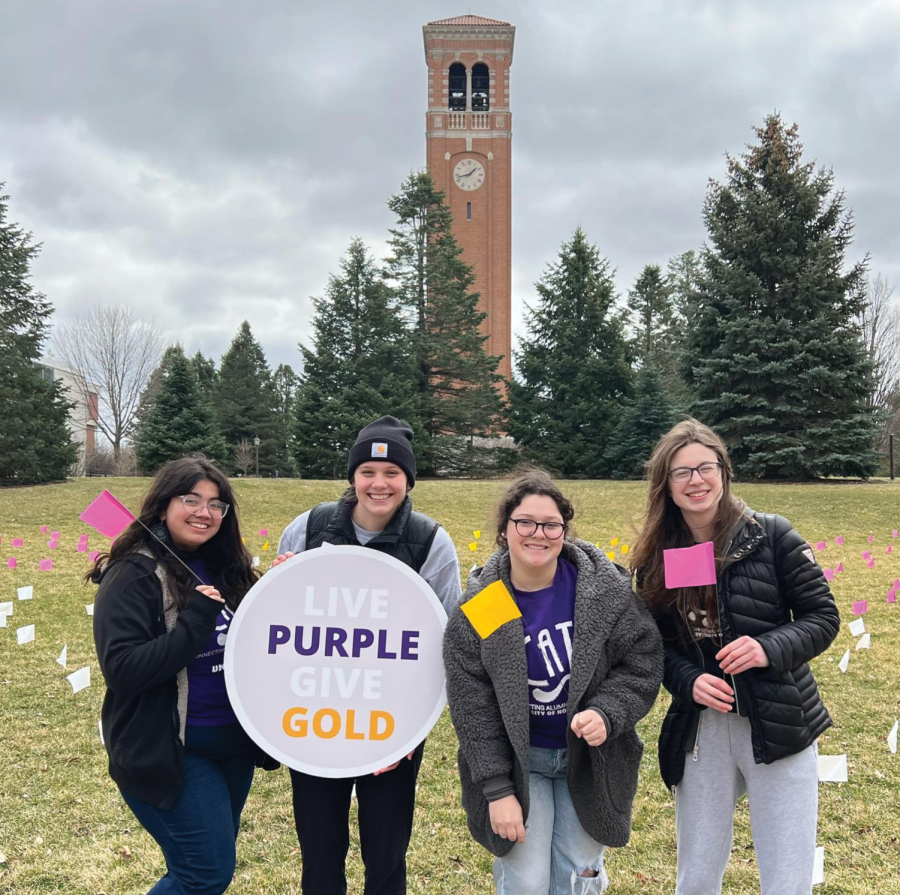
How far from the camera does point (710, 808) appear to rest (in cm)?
238

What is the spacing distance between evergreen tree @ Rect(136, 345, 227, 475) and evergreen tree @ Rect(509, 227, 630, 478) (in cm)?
1267

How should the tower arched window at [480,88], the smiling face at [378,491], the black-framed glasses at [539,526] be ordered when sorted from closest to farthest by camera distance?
the black-framed glasses at [539,526] → the smiling face at [378,491] → the tower arched window at [480,88]

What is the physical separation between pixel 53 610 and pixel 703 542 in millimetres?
8403

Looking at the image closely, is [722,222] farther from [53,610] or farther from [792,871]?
[792,871]

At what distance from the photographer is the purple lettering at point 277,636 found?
7.91ft

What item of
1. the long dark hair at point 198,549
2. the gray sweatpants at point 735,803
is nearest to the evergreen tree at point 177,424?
the long dark hair at point 198,549

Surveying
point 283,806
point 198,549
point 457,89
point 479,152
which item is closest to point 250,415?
point 479,152

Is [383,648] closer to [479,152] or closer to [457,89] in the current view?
[479,152]

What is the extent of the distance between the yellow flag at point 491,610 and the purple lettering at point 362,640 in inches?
14.9

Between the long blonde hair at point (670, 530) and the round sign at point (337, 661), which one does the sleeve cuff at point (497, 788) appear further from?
the long blonde hair at point (670, 530)

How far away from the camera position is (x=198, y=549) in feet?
8.39

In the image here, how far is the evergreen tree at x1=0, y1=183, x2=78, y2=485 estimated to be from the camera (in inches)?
880

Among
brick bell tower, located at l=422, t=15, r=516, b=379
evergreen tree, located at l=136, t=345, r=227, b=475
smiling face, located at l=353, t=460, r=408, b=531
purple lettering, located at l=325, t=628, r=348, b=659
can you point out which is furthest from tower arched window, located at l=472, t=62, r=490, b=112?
purple lettering, located at l=325, t=628, r=348, b=659

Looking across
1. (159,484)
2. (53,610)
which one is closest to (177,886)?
(159,484)
